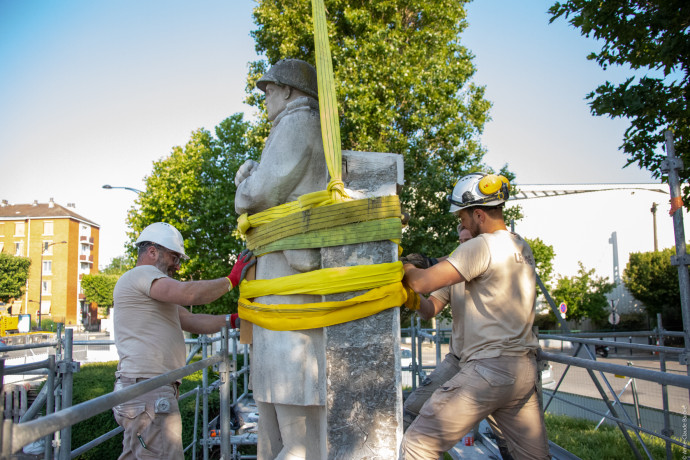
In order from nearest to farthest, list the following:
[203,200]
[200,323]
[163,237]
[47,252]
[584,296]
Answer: [163,237], [200,323], [203,200], [584,296], [47,252]

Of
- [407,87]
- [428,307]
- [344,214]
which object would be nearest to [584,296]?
[407,87]


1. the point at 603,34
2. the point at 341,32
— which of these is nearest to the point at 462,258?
the point at 603,34

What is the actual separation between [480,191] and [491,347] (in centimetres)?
86

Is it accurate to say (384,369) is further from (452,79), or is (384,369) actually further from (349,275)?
(452,79)

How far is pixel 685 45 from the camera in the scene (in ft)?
17.6

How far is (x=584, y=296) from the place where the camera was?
104 feet

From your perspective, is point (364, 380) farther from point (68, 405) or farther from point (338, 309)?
point (68, 405)

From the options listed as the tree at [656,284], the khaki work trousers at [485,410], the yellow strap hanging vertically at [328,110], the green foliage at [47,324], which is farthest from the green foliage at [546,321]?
the green foliage at [47,324]

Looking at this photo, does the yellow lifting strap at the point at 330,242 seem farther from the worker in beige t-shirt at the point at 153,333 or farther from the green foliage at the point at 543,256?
the green foliage at the point at 543,256

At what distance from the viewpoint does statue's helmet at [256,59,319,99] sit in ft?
10.7

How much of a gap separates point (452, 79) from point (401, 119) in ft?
5.74

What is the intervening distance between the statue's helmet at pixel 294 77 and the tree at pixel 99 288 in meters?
56.2

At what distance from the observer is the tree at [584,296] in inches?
1230

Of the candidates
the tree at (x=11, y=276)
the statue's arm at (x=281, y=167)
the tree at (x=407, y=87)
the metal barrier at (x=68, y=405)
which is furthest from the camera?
the tree at (x=11, y=276)
